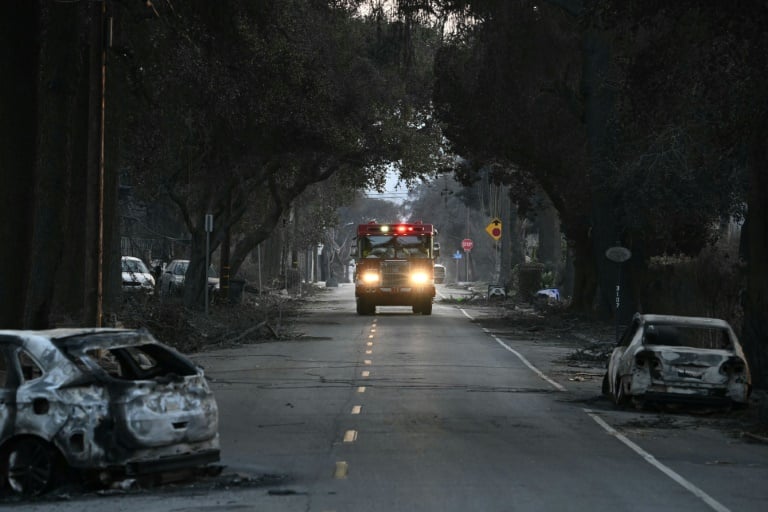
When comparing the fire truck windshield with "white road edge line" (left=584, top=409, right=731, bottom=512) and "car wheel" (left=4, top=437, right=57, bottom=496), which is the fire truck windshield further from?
"car wheel" (left=4, top=437, right=57, bottom=496)

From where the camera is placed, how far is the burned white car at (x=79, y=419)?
11.8 m

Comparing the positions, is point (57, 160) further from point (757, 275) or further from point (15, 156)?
point (757, 275)

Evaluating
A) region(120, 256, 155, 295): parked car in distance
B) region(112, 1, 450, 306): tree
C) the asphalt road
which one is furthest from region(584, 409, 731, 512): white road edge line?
region(120, 256, 155, 295): parked car in distance

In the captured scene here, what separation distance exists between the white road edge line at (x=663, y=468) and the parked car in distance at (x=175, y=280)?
37.2 metres

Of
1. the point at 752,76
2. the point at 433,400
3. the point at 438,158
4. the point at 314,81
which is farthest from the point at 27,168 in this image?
the point at 438,158

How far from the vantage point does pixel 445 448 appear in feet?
51.2

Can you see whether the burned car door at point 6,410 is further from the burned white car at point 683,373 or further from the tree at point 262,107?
the tree at point 262,107

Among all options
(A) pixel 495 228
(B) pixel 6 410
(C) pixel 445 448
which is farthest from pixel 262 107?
(A) pixel 495 228

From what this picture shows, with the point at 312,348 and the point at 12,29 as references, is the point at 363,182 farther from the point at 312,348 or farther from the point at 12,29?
the point at 12,29

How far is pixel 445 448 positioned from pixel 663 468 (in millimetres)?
2593

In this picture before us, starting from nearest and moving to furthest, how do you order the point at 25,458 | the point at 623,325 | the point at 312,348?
the point at 25,458 < the point at 312,348 < the point at 623,325

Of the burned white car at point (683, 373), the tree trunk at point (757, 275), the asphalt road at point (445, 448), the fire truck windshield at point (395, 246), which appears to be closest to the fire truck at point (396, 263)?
the fire truck windshield at point (395, 246)

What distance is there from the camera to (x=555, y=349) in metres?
35.6

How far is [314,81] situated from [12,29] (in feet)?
76.9
